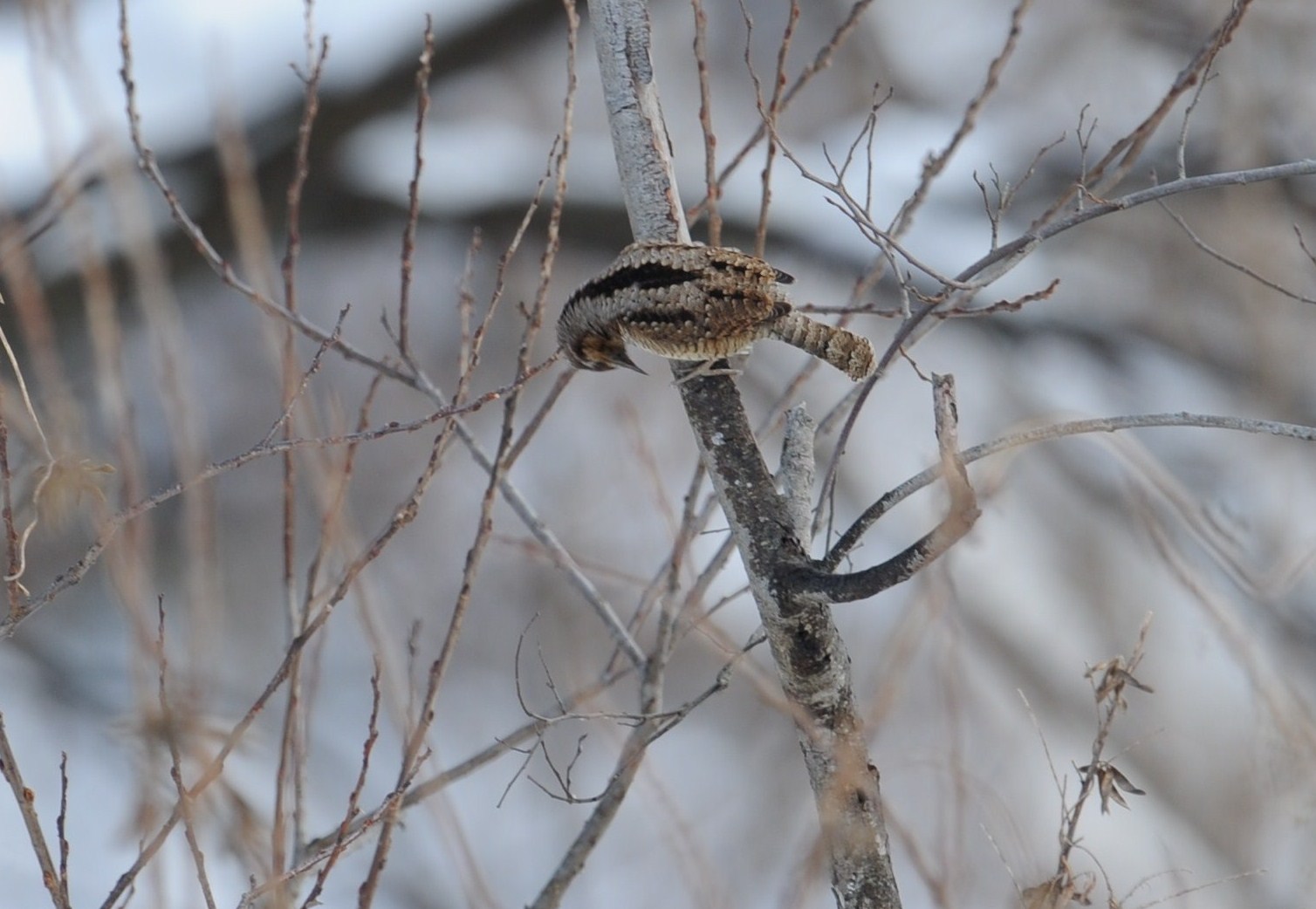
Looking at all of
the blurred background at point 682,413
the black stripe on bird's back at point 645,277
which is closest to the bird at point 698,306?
the black stripe on bird's back at point 645,277

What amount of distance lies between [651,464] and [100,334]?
32 centimetres

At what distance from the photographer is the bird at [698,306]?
0.45 meters

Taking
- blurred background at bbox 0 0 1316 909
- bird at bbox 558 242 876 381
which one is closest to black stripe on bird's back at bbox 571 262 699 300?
bird at bbox 558 242 876 381

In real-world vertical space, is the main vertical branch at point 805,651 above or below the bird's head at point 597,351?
below

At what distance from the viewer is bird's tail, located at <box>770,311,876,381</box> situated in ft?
1.54

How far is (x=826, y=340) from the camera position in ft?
1.56

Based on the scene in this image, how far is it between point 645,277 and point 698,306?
3 centimetres

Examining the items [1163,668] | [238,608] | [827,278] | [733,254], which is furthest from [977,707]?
[733,254]

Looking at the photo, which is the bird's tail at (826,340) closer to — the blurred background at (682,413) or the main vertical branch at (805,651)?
the main vertical branch at (805,651)

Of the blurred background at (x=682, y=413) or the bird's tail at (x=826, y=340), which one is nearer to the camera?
the bird's tail at (x=826, y=340)

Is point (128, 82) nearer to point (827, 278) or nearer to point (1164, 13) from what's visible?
point (827, 278)

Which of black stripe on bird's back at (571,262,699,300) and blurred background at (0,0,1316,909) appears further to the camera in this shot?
blurred background at (0,0,1316,909)

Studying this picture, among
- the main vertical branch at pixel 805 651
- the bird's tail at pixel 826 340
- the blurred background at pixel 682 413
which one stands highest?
the blurred background at pixel 682 413

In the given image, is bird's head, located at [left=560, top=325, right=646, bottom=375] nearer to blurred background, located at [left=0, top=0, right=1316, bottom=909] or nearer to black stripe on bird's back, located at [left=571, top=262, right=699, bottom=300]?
black stripe on bird's back, located at [left=571, top=262, right=699, bottom=300]
